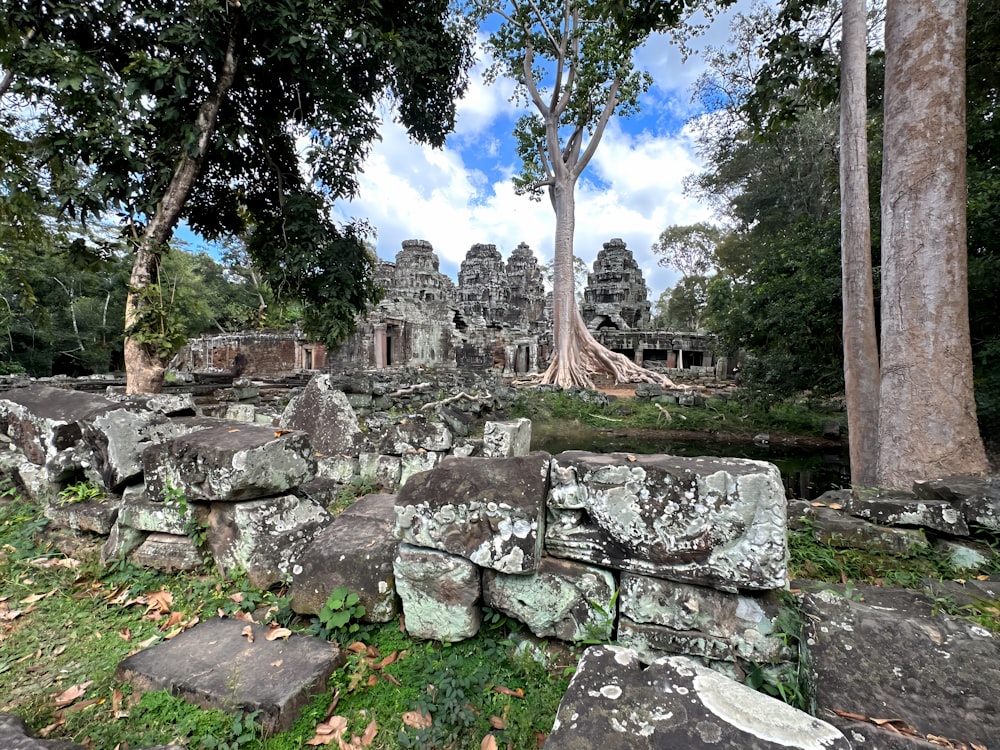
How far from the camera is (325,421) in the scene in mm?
5195

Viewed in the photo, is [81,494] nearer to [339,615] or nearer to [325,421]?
[339,615]

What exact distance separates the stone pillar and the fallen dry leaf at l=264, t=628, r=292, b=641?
21766 mm

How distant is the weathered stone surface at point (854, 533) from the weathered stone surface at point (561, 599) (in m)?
1.67

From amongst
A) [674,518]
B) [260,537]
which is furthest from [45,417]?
[674,518]

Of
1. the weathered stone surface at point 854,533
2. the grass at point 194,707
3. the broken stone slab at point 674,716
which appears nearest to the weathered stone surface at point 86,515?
the grass at point 194,707

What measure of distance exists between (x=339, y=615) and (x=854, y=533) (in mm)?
2878

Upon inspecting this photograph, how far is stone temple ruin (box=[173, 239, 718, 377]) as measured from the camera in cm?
2364

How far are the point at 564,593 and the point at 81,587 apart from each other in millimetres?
2731

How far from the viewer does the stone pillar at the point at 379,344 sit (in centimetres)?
2319

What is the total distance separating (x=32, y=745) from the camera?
4.56 feet

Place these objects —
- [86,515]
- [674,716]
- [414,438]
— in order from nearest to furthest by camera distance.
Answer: [674,716] < [86,515] < [414,438]

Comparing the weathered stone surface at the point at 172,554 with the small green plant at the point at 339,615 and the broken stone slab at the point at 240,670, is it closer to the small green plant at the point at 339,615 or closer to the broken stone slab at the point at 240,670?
the broken stone slab at the point at 240,670

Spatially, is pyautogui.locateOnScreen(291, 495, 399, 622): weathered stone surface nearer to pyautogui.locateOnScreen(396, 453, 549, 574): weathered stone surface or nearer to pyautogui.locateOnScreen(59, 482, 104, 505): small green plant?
pyautogui.locateOnScreen(396, 453, 549, 574): weathered stone surface

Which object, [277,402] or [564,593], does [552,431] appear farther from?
[564,593]
